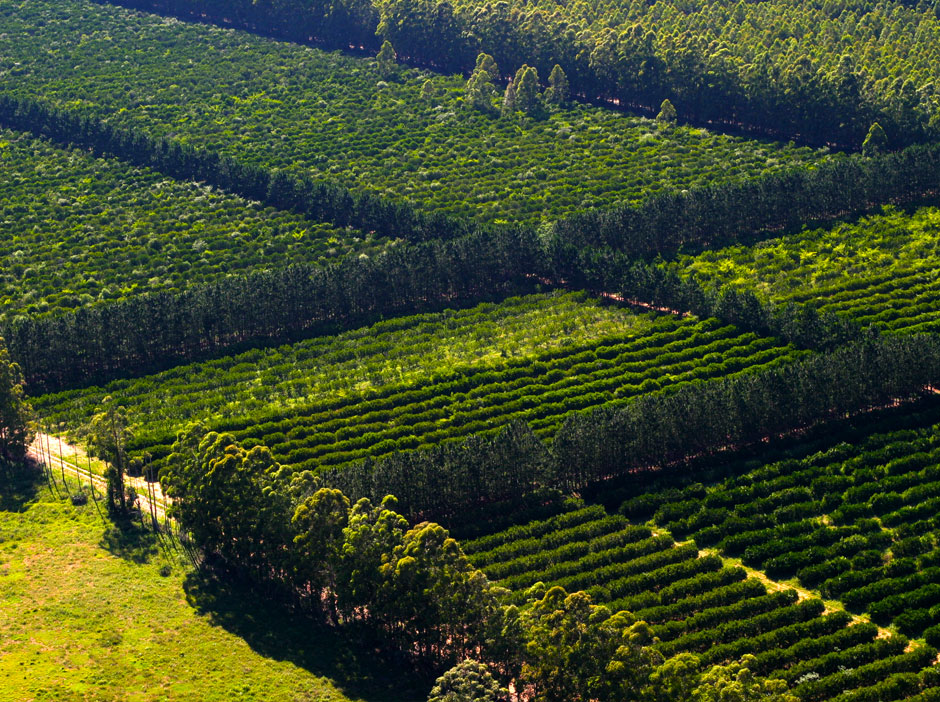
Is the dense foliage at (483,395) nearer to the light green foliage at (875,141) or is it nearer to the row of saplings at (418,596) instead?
the row of saplings at (418,596)

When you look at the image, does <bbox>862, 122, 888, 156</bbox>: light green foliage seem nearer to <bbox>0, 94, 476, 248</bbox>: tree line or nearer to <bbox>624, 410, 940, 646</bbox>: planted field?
<bbox>0, 94, 476, 248</bbox>: tree line

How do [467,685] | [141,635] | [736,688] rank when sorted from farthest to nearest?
[141,635]
[467,685]
[736,688]

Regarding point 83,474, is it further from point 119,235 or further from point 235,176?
point 235,176

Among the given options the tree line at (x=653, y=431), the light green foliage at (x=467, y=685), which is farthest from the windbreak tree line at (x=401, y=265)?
the light green foliage at (x=467, y=685)

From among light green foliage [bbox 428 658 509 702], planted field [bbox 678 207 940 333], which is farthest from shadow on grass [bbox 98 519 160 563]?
planted field [bbox 678 207 940 333]

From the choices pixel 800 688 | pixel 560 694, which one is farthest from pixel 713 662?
pixel 560 694

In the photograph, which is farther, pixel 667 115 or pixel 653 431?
pixel 667 115

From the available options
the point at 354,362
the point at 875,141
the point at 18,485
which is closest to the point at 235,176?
the point at 354,362
